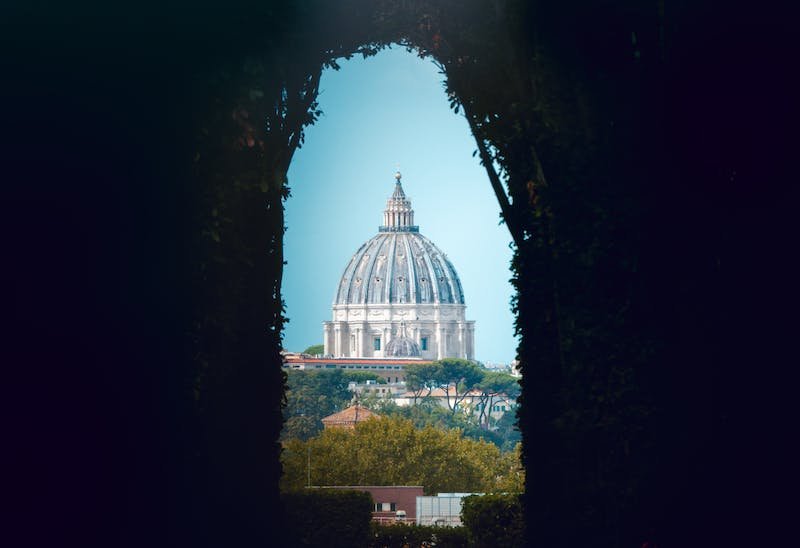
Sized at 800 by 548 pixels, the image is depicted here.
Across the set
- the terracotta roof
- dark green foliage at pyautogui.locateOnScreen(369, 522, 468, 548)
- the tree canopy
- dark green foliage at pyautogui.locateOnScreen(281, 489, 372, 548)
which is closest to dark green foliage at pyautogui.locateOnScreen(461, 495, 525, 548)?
dark green foliage at pyautogui.locateOnScreen(281, 489, 372, 548)

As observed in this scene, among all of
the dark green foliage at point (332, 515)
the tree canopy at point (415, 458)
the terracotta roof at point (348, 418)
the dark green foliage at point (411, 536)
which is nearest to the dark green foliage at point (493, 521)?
the dark green foliage at point (332, 515)

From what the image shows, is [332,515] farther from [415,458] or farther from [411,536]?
[415,458]

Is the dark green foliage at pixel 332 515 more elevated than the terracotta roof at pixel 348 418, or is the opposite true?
the terracotta roof at pixel 348 418

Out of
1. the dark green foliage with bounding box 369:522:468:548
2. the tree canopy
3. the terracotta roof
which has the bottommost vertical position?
the dark green foliage with bounding box 369:522:468:548

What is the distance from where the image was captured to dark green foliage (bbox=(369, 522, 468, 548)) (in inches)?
1160

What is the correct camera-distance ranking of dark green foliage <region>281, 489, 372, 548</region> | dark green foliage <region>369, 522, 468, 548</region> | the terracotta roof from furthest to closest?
the terracotta roof, dark green foliage <region>369, 522, 468, 548</region>, dark green foliage <region>281, 489, 372, 548</region>

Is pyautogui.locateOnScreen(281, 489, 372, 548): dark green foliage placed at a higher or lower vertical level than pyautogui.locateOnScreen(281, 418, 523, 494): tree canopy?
lower

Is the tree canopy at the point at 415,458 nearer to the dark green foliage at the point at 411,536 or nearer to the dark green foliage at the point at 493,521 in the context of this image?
the dark green foliage at the point at 411,536

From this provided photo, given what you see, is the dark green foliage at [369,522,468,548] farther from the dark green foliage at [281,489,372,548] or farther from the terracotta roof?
the terracotta roof

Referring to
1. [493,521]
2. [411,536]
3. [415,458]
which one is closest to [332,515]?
[493,521]

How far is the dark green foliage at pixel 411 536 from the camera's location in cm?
2945

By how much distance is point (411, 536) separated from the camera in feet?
99.0

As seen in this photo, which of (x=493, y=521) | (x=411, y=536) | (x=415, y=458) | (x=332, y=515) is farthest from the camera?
(x=415, y=458)

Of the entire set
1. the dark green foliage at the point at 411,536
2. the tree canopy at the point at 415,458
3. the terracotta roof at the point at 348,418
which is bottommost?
the dark green foliage at the point at 411,536
